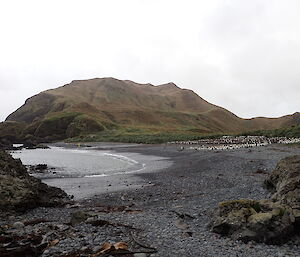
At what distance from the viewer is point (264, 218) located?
9477mm

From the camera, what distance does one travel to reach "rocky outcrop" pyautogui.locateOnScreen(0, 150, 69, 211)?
14.3 metres

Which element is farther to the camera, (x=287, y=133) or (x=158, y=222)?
(x=287, y=133)

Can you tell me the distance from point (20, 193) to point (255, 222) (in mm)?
11208

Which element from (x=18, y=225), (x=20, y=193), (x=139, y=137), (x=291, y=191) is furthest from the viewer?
(x=139, y=137)

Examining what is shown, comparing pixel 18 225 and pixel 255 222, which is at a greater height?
pixel 255 222

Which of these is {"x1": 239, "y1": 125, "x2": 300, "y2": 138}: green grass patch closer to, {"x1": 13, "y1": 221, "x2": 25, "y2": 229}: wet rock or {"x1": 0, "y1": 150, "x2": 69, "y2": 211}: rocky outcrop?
{"x1": 0, "y1": 150, "x2": 69, "y2": 211}: rocky outcrop

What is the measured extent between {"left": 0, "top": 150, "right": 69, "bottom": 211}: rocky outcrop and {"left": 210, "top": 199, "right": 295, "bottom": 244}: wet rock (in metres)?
9.17

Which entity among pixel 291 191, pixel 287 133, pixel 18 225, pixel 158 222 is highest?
pixel 287 133

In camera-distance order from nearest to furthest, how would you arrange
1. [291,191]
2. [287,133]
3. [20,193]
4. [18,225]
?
[291,191] < [18,225] < [20,193] < [287,133]

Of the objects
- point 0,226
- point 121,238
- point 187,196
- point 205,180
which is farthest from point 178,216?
point 205,180

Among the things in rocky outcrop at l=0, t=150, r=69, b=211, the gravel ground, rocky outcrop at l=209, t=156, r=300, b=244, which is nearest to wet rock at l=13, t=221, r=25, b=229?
the gravel ground

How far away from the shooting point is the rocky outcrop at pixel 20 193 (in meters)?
14.3

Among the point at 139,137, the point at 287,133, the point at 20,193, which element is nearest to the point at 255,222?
the point at 20,193

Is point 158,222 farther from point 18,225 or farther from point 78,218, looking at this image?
point 18,225
